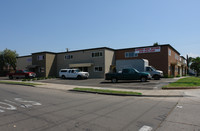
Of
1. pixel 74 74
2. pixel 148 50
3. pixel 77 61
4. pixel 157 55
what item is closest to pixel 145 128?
pixel 74 74

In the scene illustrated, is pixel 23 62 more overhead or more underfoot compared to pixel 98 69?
more overhead

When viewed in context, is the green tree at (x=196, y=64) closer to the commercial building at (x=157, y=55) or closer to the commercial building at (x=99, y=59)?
the commercial building at (x=99, y=59)

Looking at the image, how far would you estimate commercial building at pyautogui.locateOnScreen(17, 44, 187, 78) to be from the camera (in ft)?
91.0

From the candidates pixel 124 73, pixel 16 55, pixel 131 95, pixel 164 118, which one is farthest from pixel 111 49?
pixel 16 55

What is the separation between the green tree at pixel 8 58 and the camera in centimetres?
4500

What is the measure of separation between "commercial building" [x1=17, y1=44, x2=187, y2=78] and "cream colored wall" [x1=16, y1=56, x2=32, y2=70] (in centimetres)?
105

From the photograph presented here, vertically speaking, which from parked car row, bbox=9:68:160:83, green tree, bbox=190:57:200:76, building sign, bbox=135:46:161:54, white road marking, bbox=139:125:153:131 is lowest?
white road marking, bbox=139:125:153:131

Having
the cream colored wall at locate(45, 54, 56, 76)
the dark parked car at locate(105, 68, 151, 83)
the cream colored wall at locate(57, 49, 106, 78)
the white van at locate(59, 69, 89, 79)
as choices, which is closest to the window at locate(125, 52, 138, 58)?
the cream colored wall at locate(57, 49, 106, 78)

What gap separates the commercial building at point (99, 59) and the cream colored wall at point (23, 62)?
1047mm

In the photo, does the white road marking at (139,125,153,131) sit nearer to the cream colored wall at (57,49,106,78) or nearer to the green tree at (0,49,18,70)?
the cream colored wall at (57,49,106,78)

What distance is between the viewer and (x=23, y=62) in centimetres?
4356

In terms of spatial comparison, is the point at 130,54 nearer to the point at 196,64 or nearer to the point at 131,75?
the point at 131,75

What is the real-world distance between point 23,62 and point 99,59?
25.3 meters

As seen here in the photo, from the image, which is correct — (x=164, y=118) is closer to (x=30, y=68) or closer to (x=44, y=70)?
(x=44, y=70)
